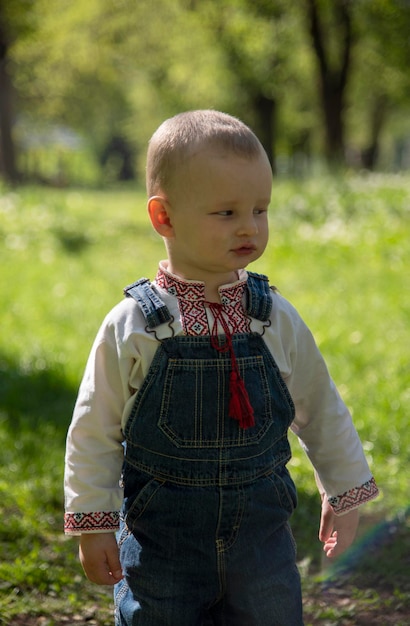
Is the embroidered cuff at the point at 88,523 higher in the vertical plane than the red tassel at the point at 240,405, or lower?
lower

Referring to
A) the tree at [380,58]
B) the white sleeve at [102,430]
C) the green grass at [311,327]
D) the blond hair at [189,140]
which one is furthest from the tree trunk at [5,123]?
the white sleeve at [102,430]

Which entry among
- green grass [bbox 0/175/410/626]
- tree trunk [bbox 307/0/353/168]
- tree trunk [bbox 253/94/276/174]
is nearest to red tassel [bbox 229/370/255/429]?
green grass [bbox 0/175/410/626]

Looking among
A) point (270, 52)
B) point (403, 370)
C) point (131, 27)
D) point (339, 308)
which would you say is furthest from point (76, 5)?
point (403, 370)

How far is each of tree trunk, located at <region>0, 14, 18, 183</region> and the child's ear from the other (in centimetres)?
1666

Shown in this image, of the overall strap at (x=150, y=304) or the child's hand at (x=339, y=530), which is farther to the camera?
the child's hand at (x=339, y=530)

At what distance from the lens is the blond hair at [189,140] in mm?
1967

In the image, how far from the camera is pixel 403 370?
5246 mm

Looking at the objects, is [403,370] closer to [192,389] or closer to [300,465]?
[300,465]

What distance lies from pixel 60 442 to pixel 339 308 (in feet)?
10.4

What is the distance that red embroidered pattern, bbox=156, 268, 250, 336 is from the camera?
2.04 metres

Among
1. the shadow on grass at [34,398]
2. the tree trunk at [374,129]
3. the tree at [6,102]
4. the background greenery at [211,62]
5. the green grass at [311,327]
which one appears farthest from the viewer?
the tree trunk at [374,129]

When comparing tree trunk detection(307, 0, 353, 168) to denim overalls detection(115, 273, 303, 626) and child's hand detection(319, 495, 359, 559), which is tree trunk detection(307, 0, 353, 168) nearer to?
child's hand detection(319, 495, 359, 559)

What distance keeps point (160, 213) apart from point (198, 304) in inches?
9.4

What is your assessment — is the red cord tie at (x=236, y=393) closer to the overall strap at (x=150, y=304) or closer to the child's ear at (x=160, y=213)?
the overall strap at (x=150, y=304)
